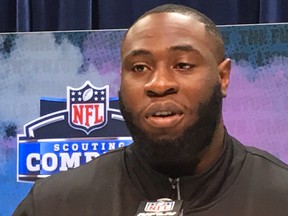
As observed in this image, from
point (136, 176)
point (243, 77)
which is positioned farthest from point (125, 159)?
point (243, 77)

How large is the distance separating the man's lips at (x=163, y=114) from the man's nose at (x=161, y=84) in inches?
0.5

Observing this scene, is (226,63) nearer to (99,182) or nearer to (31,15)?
(99,182)

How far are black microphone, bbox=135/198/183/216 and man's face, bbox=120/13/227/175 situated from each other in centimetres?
8

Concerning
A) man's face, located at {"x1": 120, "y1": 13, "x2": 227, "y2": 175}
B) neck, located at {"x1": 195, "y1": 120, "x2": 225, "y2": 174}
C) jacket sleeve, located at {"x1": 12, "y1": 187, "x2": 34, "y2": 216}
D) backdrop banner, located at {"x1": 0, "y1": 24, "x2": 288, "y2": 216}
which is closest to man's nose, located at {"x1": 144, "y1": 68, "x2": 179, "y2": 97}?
man's face, located at {"x1": 120, "y1": 13, "x2": 227, "y2": 175}

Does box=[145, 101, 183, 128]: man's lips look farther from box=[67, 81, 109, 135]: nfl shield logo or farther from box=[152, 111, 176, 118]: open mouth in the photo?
box=[67, 81, 109, 135]: nfl shield logo

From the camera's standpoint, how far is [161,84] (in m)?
0.74

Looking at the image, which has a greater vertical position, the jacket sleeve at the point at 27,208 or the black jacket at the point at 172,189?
the black jacket at the point at 172,189

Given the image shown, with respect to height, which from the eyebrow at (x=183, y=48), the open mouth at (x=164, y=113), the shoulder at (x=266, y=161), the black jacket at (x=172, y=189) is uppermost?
the eyebrow at (x=183, y=48)

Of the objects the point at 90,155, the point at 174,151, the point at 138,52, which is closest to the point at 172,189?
the point at 174,151

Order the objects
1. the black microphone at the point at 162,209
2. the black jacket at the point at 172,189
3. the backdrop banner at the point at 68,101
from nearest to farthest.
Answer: the black microphone at the point at 162,209
the black jacket at the point at 172,189
the backdrop banner at the point at 68,101

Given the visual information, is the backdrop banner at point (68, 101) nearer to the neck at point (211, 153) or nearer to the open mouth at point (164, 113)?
the neck at point (211, 153)

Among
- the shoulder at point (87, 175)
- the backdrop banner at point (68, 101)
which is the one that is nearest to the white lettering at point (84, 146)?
the backdrop banner at point (68, 101)

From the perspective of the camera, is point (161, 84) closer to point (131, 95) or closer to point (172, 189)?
point (131, 95)

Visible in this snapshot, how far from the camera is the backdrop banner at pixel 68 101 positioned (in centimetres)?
126
